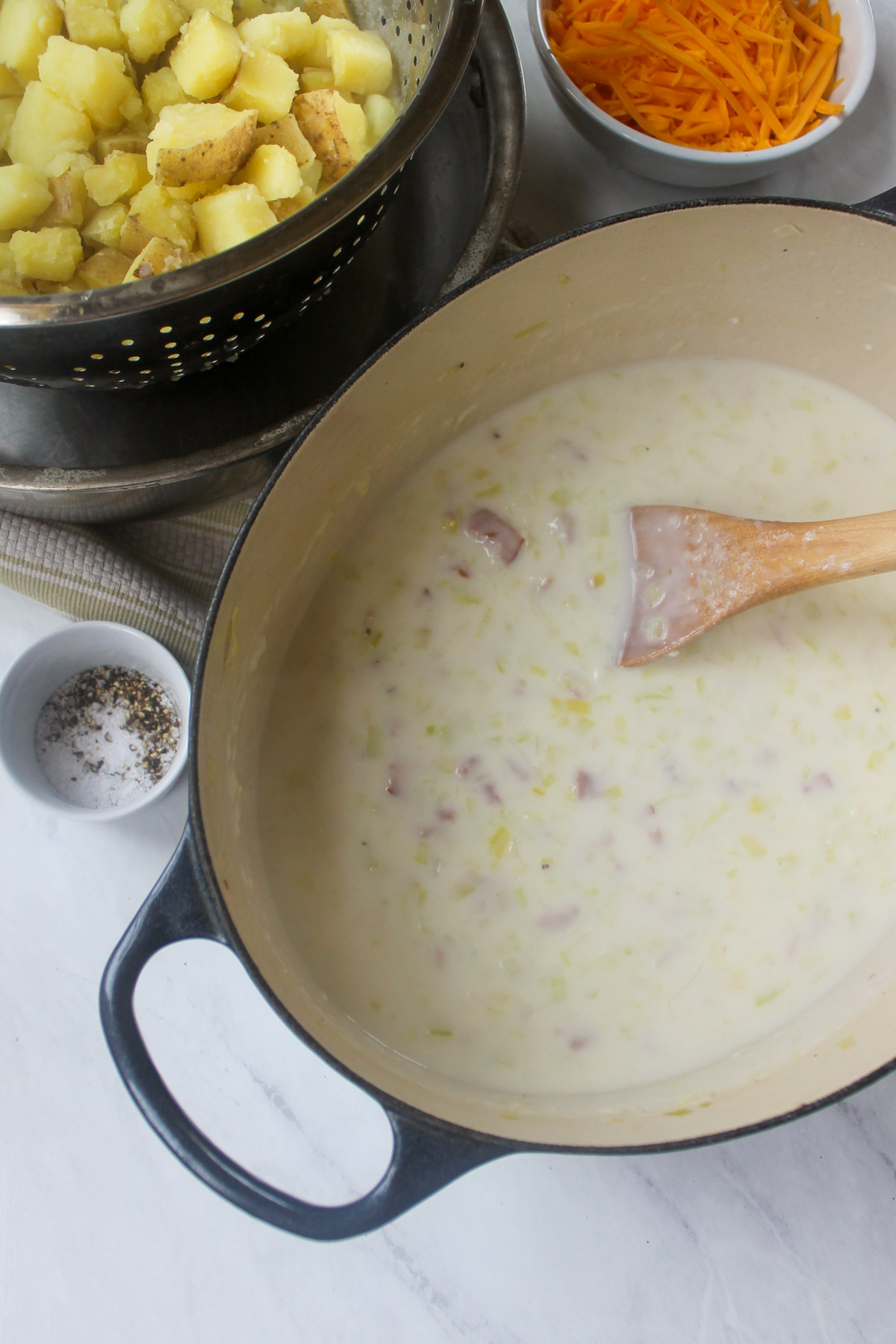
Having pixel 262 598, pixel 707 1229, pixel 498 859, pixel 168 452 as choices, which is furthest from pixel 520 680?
pixel 707 1229

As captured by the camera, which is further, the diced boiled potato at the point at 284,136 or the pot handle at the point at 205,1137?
the diced boiled potato at the point at 284,136

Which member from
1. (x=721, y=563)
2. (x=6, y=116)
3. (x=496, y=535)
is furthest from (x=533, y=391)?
(x=6, y=116)

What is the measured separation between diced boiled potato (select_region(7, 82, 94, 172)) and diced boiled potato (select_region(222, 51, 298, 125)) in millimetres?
157

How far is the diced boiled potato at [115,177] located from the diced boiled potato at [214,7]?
0.20m

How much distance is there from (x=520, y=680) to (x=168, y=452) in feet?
1.55

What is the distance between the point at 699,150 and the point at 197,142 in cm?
61

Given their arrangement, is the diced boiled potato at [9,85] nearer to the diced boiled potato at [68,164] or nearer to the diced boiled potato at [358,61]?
the diced boiled potato at [68,164]

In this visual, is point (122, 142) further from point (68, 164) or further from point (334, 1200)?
point (334, 1200)

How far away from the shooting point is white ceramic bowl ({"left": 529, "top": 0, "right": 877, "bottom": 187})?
3.94 feet

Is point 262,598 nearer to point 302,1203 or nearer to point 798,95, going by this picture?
point 302,1203

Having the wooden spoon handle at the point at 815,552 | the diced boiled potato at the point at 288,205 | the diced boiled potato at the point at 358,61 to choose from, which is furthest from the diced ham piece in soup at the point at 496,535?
the diced boiled potato at the point at 358,61

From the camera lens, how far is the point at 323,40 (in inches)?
43.2

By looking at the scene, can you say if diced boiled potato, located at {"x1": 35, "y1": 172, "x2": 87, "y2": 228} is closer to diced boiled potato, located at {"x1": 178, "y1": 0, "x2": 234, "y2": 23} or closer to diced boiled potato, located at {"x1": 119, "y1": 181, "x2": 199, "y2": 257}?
diced boiled potato, located at {"x1": 119, "y1": 181, "x2": 199, "y2": 257}

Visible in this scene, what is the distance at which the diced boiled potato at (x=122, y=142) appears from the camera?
104 cm
